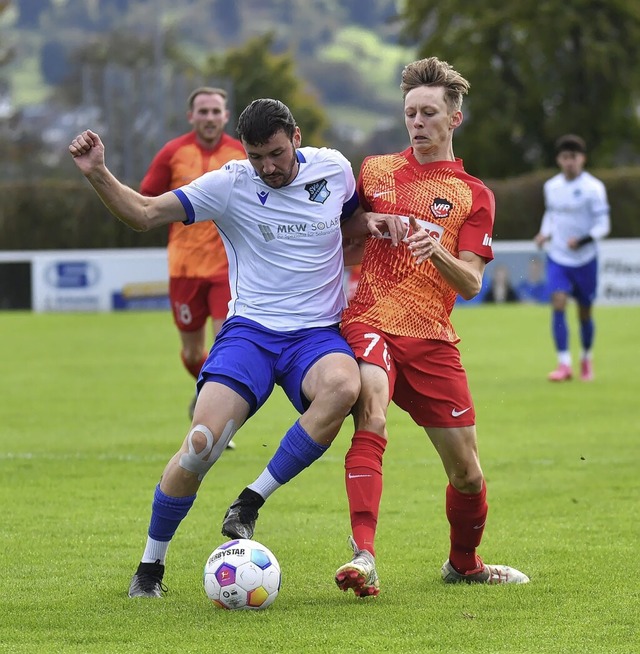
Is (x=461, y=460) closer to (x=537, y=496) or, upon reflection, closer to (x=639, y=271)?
(x=537, y=496)

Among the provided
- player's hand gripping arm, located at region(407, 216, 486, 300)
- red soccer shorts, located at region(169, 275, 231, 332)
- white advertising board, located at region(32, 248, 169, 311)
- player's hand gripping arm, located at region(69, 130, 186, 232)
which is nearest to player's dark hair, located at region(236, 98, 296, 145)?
player's hand gripping arm, located at region(69, 130, 186, 232)

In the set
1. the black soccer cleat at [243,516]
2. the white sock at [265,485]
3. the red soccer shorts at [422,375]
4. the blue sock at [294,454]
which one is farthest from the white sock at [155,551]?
the red soccer shorts at [422,375]

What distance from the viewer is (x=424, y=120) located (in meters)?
5.97

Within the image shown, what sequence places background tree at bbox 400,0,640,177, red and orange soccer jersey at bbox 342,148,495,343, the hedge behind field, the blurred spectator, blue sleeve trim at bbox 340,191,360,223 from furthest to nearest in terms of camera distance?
1. background tree at bbox 400,0,640,177
2. the hedge behind field
3. the blurred spectator
4. blue sleeve trim at bbox 340,191,360,223
5. red and orange soccer jersey at bbox 342,148,495,343

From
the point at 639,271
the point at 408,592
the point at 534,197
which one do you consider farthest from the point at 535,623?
the point at 534,197

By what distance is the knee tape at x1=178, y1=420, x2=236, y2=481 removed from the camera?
5.49 m

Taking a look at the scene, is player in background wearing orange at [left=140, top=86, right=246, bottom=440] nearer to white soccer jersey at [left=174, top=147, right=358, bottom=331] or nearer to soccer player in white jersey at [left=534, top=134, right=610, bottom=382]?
white soccer jersey at [left=174, top=147, right=358, bottom=331]

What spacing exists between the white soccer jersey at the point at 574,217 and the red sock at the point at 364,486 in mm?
9903

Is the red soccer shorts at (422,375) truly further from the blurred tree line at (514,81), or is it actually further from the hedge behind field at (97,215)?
the blurred tree line at (514,81)

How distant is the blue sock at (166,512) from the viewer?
559 centimetres

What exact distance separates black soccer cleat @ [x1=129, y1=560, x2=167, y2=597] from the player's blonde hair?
7.52ft

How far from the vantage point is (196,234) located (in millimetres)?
10516

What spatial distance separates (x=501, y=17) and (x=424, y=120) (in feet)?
135

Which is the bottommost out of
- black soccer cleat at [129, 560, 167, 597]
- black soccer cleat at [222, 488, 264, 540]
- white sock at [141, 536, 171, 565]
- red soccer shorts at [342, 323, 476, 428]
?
black soccer cleat at [129, 560, 167, 597]
